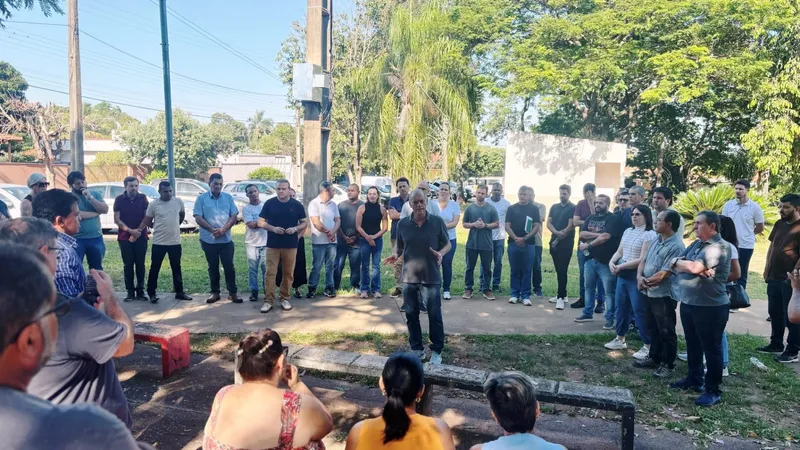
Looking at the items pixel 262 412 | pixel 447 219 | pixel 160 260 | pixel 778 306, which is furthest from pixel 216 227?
pixel 778 306

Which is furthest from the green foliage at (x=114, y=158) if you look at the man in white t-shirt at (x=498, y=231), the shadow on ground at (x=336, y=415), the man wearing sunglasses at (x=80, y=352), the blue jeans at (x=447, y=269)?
the man wearing sunglasses at (x=80, y=352)

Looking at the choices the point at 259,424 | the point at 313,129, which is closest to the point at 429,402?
the point at 259,424

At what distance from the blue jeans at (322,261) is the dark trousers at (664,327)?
4641 millimetres

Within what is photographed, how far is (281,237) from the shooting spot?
744 centimetres

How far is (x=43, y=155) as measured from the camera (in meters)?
31.9

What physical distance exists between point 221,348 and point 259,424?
3.78m

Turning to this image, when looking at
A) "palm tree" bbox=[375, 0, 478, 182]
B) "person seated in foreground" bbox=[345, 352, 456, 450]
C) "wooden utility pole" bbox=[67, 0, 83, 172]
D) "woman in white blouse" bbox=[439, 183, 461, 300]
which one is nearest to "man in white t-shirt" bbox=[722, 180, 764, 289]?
"woman in white blouse" bbox=[439, 183, 461, 300]

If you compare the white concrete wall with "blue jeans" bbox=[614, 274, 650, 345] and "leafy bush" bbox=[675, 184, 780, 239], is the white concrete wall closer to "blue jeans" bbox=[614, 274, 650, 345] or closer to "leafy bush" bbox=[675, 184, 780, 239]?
"leafy bush" bbox=[675, 184, 780, 239]

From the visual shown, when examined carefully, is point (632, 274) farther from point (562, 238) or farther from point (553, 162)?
point (553, 162)

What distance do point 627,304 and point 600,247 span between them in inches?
36.1

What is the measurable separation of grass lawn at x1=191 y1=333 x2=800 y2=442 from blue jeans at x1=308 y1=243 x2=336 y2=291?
76.5 inches

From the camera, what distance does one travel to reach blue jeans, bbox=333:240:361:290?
841cm

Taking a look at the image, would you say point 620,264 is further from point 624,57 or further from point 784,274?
point 624,57

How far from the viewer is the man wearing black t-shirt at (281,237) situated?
7.44 meters
